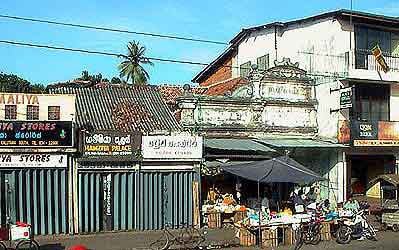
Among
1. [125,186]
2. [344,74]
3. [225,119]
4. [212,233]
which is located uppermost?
[344,74]

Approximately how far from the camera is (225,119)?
73.0 ft

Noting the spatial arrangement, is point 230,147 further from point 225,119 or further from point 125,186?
point 125,186

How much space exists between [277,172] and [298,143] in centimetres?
557

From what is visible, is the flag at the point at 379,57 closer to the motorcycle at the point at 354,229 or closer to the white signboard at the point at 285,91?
the white signboard at the point at 285,91

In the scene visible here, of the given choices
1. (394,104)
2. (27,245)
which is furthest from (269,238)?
(394,104)

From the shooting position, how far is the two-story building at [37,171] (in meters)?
17.1

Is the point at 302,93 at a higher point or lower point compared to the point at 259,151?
higher

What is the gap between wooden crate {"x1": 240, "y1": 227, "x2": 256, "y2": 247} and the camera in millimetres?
16578

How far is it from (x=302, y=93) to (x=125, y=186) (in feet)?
31.8

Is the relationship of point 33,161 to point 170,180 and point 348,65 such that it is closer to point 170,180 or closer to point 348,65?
point 170,180

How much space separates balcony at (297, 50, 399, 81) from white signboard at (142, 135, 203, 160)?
8.23 metres

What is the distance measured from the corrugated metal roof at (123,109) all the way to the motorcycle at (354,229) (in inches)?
274

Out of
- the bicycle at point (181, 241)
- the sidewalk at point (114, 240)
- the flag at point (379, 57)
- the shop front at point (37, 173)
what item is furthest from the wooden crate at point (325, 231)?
the flag at point (379, 57)

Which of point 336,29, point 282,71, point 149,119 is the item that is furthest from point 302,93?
point 149,119
